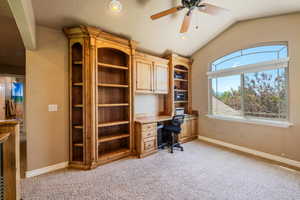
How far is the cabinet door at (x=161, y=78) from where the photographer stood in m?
3.91

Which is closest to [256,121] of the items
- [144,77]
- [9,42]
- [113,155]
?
[144,77]

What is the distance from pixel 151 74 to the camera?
378 cm

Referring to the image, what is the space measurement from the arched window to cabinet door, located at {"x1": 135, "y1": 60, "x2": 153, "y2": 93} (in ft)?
6.31

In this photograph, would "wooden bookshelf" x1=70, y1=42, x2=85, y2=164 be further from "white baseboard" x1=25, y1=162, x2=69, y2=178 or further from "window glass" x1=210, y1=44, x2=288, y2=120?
"window glass" x1=210, y1=44, x2=288, y2=120

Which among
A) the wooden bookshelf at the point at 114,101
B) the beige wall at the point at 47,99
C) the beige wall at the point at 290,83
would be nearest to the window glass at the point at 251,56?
the beige wall at the point at 290,83

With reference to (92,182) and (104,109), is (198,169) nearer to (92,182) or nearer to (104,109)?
(92,182)

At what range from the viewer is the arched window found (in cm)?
299

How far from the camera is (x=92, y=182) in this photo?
224 centimetres

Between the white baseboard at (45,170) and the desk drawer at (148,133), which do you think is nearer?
the white baseboard at (45,170)

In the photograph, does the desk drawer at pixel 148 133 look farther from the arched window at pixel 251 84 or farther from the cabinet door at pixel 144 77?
the arched window at pixel 251 84

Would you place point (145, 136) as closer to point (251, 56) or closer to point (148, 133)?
point (148, 133)

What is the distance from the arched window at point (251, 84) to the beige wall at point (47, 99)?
392 centimetres

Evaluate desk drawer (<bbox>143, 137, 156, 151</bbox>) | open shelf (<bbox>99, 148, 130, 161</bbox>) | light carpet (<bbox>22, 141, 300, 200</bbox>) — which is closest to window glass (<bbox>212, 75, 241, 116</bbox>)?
light carpet (<bbox>22, 141, 300, 200</bbox>)

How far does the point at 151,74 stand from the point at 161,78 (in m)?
0.39
